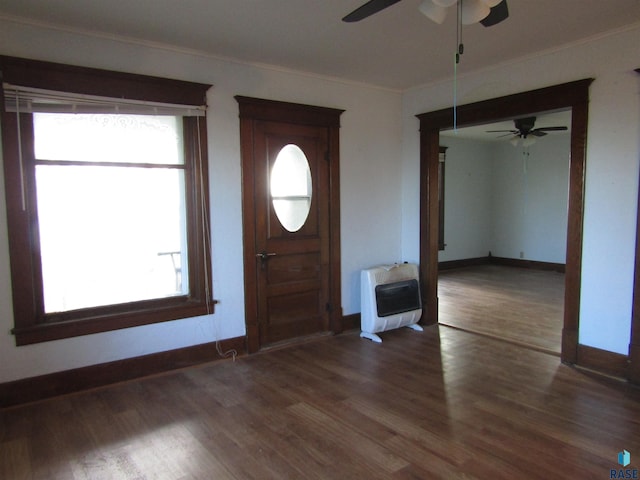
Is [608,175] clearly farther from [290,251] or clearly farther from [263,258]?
[263,258]

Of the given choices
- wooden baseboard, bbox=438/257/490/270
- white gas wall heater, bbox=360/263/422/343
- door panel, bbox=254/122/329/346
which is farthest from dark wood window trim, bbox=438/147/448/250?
door panel, bbox=254/122/329/346

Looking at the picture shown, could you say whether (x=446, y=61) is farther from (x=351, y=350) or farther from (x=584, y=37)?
(x=351, y=350)

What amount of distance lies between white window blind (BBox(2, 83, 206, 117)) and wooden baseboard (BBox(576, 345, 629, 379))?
390 centimetres

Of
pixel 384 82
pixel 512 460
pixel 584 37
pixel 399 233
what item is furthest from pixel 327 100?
pixel 512 460

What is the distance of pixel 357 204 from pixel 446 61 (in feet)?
5.47

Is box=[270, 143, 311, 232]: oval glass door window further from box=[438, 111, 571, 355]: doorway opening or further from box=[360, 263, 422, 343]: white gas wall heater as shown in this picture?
box=[438, 111, 571, 355]: doorway opening

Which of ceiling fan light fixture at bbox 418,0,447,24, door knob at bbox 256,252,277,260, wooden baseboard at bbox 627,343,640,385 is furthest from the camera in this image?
door knob at bbox 256,252,277,260

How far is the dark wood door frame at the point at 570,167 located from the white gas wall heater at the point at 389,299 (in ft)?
0.95

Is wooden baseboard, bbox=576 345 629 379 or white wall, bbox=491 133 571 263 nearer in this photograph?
wooden baseboard, bbox=576 345 629 379

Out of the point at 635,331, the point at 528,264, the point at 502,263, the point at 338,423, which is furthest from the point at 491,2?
the point at 502,263

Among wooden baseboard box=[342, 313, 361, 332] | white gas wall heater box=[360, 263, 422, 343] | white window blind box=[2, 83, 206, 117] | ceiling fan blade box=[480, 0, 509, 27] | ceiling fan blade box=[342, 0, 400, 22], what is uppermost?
ceiling fan blade box=[480, 0, 509, 27]

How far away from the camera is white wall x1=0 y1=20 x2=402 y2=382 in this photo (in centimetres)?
306

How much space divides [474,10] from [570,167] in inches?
80.8

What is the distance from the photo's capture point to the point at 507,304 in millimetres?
5785
